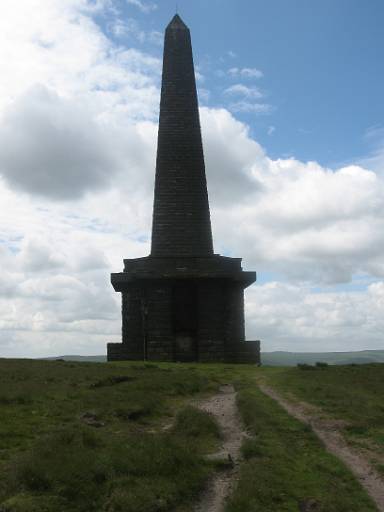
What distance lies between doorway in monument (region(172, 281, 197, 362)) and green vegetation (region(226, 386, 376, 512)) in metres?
18.5

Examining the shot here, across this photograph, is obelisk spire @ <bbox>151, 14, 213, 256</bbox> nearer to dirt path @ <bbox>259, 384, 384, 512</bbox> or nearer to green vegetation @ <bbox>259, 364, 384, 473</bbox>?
green vegetation @ <bbox>259, 364, 384, 473</bbox>

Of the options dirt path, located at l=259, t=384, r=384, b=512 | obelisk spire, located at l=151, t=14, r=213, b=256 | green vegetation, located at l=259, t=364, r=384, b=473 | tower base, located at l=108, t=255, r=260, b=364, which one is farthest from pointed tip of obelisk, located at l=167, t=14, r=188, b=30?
dirt path, located at l=259, t=384, r=384, b=512

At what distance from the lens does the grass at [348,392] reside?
13.3 m

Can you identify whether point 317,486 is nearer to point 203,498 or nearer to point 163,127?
point 203,498

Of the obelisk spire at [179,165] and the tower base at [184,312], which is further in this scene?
the obelisk spire at [179,165]

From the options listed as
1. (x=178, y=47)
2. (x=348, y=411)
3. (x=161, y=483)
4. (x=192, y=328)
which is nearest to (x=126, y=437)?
(x=161, y=483)

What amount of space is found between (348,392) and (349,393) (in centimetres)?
27

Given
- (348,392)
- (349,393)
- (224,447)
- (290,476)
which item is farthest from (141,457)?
(348,392)

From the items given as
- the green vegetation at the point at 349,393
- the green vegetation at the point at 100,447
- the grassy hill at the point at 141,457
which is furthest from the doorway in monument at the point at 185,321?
the grassy hill at the point at 141,457

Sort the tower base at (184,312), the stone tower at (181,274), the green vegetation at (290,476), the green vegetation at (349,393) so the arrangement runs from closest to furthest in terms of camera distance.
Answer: the green vegetation at (290,476), the green vegetation at (349,393), the tower base at (184,312), the stone tower at (181,274)

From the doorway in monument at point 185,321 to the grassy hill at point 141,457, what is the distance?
571 inches

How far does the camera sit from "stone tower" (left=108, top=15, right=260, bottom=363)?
31156 mm

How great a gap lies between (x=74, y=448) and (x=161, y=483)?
185cm

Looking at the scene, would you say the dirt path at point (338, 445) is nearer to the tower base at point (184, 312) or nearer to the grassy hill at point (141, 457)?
the grassy hill at point (141, 457)
